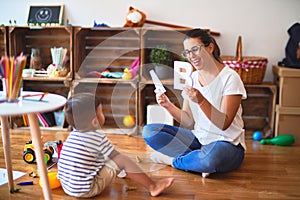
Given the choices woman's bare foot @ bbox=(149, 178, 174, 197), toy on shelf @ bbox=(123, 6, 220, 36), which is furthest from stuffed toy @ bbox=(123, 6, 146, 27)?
woman's bare foot @ bbox=(149, 178, 174, 197)

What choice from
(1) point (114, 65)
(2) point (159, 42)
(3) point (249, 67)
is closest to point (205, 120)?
(3) point (249, 67)

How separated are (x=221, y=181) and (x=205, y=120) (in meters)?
0.33

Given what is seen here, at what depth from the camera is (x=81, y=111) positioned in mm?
1639

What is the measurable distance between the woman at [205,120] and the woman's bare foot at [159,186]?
26cm

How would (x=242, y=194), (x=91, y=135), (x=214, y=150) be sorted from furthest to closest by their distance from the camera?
(x=214, y=150)
(x=242, y=194)
(x=91, y=135)

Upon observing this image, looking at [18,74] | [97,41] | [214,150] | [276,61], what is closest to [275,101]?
[276,61]

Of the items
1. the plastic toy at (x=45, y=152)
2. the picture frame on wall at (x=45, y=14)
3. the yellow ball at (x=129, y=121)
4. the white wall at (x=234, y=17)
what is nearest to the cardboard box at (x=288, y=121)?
the white wall at (x=234, y=17)

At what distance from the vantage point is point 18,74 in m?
1.46

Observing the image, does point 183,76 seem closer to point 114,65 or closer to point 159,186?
point 159,186

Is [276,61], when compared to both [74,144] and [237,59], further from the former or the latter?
[74,144]

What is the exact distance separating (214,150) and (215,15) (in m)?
1.36

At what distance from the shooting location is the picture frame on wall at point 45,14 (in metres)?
3.03

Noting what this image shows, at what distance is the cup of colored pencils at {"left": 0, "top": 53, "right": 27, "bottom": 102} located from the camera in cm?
142

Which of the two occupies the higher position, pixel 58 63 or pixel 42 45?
pixel 42 45
